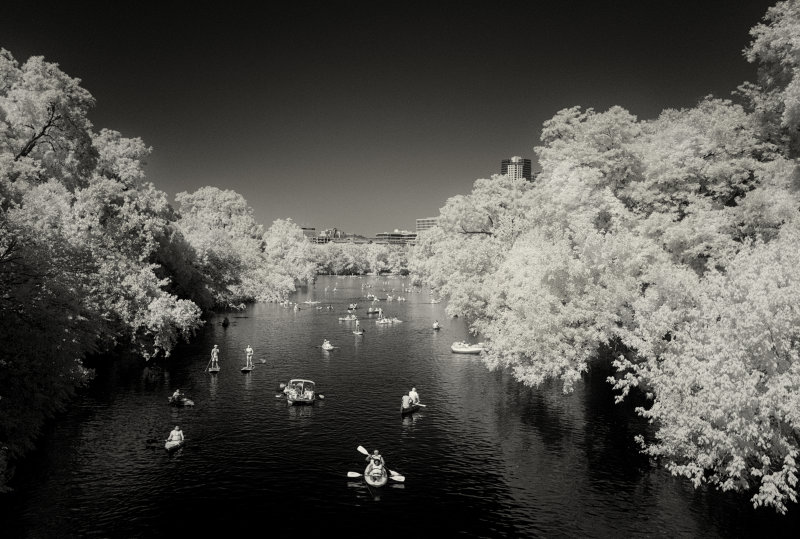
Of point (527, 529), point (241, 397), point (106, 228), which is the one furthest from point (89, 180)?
point (527, 529)

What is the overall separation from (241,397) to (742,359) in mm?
32174

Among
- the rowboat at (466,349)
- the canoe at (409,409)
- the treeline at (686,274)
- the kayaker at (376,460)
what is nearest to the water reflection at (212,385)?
the canoe at (409,409)

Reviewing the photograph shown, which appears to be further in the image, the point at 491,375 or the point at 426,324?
the point at 426,324

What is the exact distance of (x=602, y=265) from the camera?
33406mm

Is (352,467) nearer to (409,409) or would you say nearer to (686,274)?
(409,409)

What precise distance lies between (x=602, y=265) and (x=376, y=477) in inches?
747

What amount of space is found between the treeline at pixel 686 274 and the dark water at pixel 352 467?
2.60 m

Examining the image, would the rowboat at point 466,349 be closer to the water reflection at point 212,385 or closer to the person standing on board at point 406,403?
the person standing on board at point 406,403

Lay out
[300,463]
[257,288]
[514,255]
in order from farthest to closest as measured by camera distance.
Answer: [257,288]
[514,255]
[300,463]

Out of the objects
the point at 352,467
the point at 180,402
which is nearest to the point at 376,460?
the point at 352,467

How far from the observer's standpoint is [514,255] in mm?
44688

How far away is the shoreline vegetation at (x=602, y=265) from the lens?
2202 cm

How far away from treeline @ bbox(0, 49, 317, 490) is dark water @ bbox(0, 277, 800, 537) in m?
3.76

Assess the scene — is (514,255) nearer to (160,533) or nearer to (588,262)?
(588,262)
